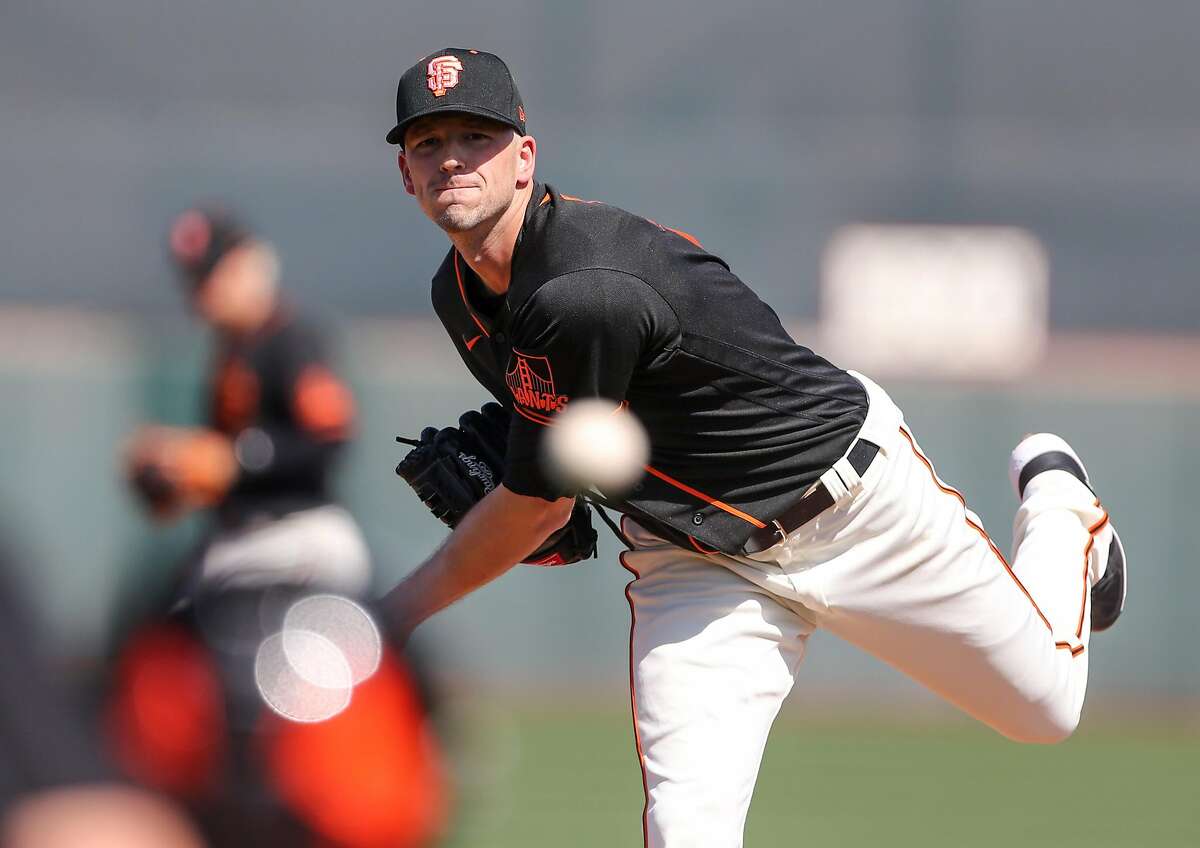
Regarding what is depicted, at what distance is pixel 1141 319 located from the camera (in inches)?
475

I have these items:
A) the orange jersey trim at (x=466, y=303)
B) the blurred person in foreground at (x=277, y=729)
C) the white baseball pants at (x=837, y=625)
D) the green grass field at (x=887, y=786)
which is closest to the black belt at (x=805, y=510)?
the white baseball pants at (x=837, y=625)

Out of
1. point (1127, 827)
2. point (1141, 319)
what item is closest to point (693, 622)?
point (1127, 827)

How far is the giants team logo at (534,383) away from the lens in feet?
10.9

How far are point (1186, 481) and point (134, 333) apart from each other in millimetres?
6431

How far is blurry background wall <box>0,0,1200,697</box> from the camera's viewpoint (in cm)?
1007

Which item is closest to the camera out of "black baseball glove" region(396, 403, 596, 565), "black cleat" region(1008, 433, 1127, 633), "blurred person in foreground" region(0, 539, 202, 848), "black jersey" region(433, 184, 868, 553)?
"blurred person in foreground" region(0, 539, 202, 848)

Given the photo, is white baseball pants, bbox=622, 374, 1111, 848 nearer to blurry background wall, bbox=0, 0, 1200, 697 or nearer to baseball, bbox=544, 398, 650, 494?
baseball, bbox=544, 398, 650, 494

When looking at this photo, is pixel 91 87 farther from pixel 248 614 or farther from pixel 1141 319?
pixel 248 614

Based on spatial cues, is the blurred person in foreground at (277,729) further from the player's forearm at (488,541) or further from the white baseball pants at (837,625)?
the white baseball pants at (837,625)

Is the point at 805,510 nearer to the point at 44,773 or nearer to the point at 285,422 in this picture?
the point at 44,773

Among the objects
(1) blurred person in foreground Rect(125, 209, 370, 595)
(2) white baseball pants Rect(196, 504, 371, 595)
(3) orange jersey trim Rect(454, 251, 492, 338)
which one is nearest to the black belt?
(3) orange jersey trim Rect(454, 251, 492, 338)

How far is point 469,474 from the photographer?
12.3 ft

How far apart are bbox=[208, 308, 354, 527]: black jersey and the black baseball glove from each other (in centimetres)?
216

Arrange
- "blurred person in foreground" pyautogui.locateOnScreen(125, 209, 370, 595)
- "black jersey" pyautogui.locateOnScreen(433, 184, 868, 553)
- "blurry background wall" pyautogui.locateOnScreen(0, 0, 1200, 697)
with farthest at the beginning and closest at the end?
"blurry background wall" pyautogui.locateOnScreen(0, 0, 1200, 697) → "blurred person in foreground" pyautogui.locateOnScreen(125, 209, 370, 595) → "black jersey" pyautogui.locateOnScreen(433, 184, 868, 553)
